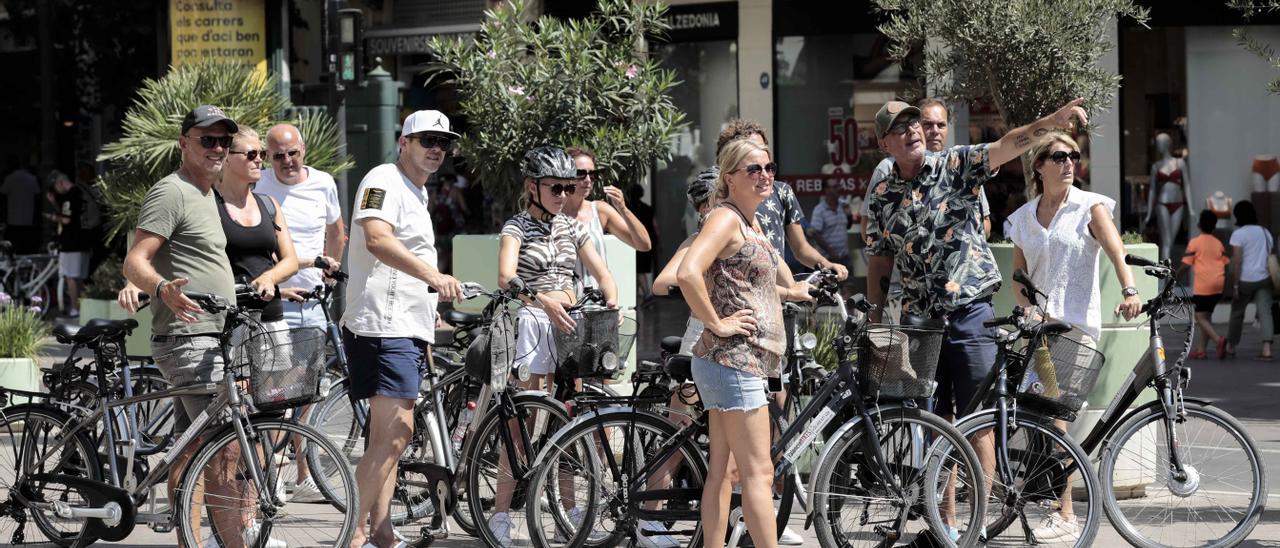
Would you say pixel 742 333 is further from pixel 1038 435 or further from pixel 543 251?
pixel 543 251

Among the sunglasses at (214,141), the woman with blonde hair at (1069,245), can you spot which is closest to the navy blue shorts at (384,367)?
the sunglasses at (214,141)

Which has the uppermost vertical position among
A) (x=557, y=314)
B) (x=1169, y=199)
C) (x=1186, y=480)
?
(x=1169, y=199)

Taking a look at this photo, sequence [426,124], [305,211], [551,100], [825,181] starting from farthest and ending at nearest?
[825,181], [551,100], [305,211], [426,124]

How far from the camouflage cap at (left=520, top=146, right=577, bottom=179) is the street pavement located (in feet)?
5.42

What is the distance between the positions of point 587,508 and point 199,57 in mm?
12576

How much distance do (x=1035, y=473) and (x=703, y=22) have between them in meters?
14.5

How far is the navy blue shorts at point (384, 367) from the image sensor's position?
6.32 metres

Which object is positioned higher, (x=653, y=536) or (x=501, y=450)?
(x=501, y=450)

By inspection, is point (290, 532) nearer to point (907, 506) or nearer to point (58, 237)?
point (907, 506)

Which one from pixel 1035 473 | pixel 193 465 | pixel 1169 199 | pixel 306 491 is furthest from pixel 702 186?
pixel 1169 199

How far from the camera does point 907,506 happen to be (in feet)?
20.4

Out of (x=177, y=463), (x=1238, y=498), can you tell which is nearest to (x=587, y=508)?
(x=177, y=463)

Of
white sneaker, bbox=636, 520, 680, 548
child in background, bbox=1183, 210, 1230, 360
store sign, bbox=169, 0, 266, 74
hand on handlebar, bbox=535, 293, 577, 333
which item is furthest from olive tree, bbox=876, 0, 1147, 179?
store sign, bbox=169, 0, 266, 74

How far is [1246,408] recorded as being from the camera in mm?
11609
